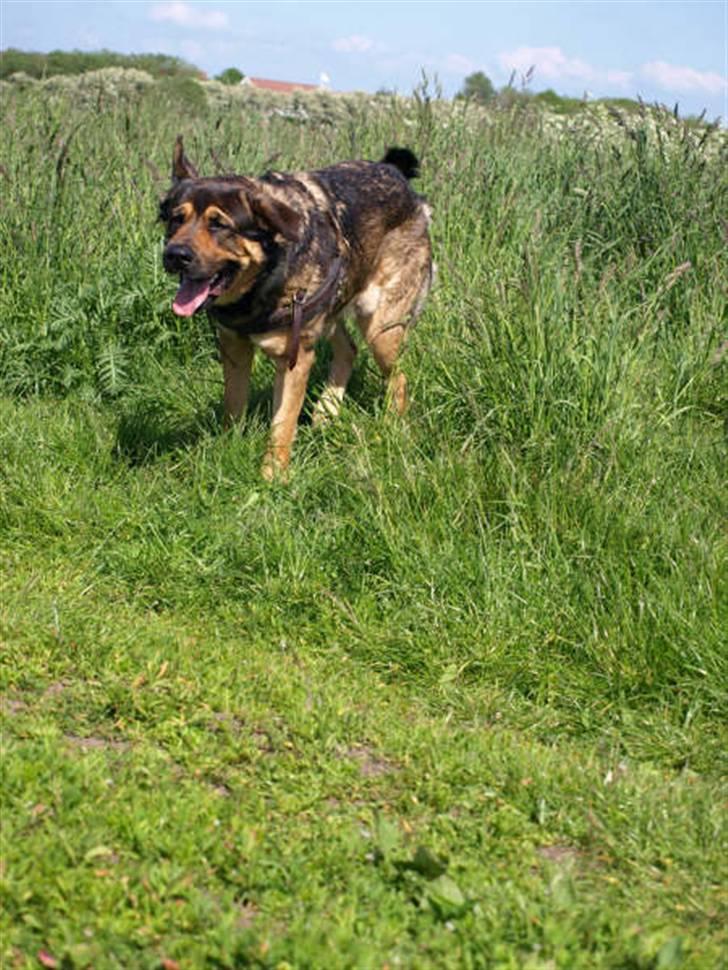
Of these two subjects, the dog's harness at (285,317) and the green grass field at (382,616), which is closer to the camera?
the green grass field at (382,616)

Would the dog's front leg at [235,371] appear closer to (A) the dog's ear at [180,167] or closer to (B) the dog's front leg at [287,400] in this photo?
(B) the dog's front leg at [287,400]

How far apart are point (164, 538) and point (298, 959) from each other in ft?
8.69

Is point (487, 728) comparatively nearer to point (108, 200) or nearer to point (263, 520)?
point (263, 520)

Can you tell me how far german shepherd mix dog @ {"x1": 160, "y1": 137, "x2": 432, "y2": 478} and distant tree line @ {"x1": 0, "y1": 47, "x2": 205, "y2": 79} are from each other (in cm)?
1887

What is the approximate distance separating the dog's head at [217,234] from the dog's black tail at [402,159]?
1753 mm

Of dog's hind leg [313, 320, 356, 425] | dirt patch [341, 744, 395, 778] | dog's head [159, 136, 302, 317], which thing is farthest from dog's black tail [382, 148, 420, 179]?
dirt patch [341, 744, 395, 778]

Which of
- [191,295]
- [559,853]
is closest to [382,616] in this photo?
[559,853]

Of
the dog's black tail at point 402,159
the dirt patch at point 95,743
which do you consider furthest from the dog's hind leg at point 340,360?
the dirt patch at point 95,743

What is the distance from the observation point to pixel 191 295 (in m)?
5.45

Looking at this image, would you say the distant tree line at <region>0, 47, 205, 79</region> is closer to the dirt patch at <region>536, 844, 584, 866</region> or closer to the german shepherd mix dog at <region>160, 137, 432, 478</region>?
the german shepherd mix dog at <region>160, 137, 432, 478</region>

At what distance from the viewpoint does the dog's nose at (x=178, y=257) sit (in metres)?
5.26

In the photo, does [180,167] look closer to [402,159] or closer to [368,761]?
[402,159]

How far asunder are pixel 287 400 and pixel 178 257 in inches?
40.3

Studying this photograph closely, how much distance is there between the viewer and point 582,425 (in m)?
5.26
